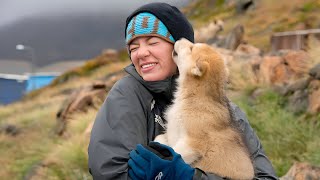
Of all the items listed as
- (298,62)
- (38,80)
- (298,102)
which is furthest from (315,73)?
(38,80)

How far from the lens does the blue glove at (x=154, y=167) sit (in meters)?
3.11

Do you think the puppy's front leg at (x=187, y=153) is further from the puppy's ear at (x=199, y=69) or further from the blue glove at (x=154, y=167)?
the puppy's ear at (x=199, y=69)

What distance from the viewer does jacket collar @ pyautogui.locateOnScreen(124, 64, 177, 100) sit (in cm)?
368

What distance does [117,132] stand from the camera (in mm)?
3287

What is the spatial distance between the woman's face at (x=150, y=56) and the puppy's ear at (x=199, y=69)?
11.9 inches

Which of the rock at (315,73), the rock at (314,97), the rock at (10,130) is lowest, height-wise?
the rock at (10,130)

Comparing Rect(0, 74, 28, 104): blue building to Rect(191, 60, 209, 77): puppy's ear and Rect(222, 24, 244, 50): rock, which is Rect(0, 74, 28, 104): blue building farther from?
Rect(191, 60, 209, 77): puppy's ear

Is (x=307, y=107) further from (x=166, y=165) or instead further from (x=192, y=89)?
(x=166, y=165)

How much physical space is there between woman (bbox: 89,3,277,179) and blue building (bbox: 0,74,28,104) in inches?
2065

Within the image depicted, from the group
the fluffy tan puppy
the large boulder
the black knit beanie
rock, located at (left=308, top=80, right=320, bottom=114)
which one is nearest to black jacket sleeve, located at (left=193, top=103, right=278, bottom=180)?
the fluffy tan puppy

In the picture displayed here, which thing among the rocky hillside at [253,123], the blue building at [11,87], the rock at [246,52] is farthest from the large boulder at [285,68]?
the blue building at [11,87]

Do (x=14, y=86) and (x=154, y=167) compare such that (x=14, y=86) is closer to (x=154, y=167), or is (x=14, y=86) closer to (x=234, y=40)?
(x=234, y=40)

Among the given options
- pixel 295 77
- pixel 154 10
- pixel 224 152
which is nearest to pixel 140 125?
pixel 224 152

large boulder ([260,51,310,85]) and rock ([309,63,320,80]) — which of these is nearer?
rock ([309,63,320,80])
